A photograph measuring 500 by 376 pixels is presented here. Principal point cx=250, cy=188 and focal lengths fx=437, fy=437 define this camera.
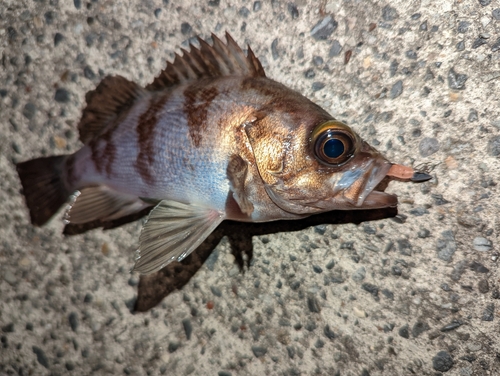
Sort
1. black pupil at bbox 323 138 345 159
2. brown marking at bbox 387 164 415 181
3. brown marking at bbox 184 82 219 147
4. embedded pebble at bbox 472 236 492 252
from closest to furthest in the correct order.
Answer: black pupil at bbox 323 138 345 159 < brown marking at bbox 184 82 219 147 < brown marking at bbox 387 164 415 181 < embedded pebble at bbox 472 236 492 252

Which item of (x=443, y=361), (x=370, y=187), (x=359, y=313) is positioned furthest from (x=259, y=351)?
(x=370, y=187)

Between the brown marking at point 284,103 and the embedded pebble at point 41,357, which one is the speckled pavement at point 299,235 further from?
the brown marking at point 284,103

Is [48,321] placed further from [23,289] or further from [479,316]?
[479,316]

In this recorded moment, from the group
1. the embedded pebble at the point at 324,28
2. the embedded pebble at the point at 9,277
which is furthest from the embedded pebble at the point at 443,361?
the embedded pebble at the point at 9,277

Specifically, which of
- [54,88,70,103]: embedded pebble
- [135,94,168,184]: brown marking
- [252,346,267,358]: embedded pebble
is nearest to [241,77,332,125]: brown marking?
[135,94,168,184]: brown marking

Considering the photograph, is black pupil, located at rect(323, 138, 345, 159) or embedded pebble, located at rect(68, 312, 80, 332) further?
embedded pebble, located at rect(68, 312, 80, 332)

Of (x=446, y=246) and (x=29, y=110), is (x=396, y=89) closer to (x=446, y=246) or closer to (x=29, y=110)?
(x=446, y=246)

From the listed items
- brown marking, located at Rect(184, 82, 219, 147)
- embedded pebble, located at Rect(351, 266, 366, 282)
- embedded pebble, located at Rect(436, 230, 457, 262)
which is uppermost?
brown marking, located at Rect(184, 82, 219, 147)

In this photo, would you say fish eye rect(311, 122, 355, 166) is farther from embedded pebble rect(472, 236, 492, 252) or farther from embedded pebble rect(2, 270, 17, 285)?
embedded pebble rect(2, 270, 17, 285)
